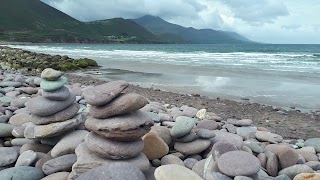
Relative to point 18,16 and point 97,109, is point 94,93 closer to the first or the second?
point 97,109

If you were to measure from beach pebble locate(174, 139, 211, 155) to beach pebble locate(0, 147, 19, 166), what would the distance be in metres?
2.51

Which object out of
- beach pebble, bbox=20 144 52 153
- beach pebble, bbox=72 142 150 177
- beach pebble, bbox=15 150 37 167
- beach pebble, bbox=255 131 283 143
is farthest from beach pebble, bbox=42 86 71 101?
beach pebble, bbox=255 131 283 143

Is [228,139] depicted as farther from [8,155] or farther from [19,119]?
[19,119]

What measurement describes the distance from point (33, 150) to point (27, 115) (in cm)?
150

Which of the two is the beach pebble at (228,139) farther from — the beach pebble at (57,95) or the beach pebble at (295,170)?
the beach pebble at (57,95)

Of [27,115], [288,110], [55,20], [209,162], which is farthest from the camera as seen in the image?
[55,20]

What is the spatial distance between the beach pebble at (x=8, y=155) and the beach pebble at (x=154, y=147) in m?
2.00

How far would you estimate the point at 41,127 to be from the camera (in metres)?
5.50

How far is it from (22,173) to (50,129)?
0.92 meters

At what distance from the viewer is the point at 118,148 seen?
4.58 meters

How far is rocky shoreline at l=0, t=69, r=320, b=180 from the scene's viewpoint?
4.34 meters

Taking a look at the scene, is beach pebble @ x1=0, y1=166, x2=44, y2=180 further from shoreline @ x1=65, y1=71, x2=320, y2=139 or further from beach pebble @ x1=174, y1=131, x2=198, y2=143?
shoreline @ x1=65, y1=71, x2=320, y2=139

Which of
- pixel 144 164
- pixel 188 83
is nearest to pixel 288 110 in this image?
pixel 188 83

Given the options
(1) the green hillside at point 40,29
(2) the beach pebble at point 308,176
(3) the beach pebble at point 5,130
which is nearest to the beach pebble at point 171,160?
(2) the beach pebble at point 308,176
